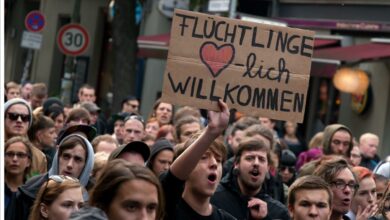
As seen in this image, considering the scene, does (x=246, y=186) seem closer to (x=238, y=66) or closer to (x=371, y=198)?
(x=371, y=198)

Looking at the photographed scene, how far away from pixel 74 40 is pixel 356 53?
16.3 ft

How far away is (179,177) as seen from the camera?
6.38 metres

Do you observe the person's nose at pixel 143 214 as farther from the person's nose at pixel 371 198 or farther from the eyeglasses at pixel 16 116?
the eyeglasses at pixel 16 116

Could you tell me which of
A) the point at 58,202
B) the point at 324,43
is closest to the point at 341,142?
the point at 58,202

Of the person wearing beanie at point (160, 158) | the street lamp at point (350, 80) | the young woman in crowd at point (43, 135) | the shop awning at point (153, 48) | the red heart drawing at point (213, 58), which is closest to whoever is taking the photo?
the red heart drawing at point (213, 58)

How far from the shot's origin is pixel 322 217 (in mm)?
7238

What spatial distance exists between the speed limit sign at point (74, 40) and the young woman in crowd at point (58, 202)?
1491 cm

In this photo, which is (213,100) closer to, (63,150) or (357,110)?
(63,150)

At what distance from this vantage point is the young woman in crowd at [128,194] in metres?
4.98

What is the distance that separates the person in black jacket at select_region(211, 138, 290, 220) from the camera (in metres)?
7.96

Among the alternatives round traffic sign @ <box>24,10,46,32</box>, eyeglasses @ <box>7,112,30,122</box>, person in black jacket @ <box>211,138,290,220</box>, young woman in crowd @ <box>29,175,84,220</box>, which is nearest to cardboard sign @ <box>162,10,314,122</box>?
A: young woman in crowd @ <box>29,175,84,220</box>

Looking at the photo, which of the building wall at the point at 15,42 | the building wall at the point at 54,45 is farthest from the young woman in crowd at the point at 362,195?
the building wall at the point at 15,42

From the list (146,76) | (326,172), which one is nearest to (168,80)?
(326,172)

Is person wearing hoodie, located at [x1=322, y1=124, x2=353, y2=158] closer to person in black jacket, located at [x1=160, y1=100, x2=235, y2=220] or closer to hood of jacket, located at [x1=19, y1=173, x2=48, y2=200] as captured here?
hood of jacket, located at [x1=19, y1=173, x2=48, y2=200]
